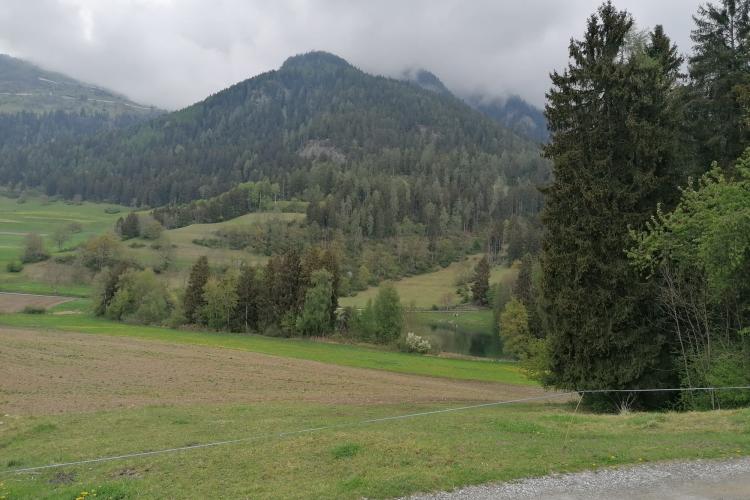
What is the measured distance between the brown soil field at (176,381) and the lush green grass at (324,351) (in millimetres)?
7161

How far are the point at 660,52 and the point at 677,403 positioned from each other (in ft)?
59.5

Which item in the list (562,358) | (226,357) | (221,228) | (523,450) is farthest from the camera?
(221,228)

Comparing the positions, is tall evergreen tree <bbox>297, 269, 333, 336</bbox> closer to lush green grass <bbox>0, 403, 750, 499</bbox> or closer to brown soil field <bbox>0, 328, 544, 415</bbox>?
brown soil field <bbox>0, 328, 544, 415</bbox>

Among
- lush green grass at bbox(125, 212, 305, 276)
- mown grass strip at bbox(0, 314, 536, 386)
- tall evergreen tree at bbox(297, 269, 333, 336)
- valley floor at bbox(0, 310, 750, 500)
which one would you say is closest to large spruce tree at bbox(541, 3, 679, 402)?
valley floor at bbox(0, 310, 750, 500)

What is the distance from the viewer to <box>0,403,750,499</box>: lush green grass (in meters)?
11.4

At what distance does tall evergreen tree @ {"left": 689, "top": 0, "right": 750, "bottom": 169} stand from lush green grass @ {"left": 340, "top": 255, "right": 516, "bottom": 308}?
10537cm

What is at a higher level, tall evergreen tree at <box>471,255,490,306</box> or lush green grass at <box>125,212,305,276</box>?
lush green grass at <box>125,212,305,276</box>

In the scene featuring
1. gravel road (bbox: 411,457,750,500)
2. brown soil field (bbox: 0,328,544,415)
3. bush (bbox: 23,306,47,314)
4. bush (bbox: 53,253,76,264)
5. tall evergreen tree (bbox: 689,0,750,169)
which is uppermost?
tall evergreen tree (bbox: 689,0,750,169)

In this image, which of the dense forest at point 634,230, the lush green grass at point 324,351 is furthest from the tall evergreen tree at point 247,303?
the dense forest at point 634,230

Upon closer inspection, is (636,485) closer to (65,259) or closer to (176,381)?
(176,381)

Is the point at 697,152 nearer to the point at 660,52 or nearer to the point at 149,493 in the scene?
the point at 660,52

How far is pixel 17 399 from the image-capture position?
27.6 meters

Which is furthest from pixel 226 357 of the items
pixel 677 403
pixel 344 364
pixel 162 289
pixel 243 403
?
pixel 162 289

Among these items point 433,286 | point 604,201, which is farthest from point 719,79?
point 433,286
